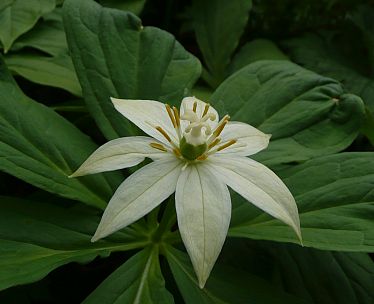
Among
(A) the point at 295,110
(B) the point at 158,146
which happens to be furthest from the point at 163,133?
(A) the point at 295,110

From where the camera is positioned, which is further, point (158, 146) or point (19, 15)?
point (19, 15)

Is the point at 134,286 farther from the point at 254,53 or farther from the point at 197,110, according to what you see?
the point at 254,53

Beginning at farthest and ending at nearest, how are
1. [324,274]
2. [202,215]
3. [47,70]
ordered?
[47,70] < [324,274] < [202,215]

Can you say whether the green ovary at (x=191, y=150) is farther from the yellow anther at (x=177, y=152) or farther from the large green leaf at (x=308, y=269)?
the large green leaf at (x=308, y=269)

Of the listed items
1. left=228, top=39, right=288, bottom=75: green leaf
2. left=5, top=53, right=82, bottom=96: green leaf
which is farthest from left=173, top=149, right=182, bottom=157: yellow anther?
left=228, top=39, right=288, bottom=75: green leaf

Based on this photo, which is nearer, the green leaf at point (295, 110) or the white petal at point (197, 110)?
the white petal at point (197, 110)

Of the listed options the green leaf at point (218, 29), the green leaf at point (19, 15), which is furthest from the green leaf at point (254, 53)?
the green leaf at point (19, 15)
